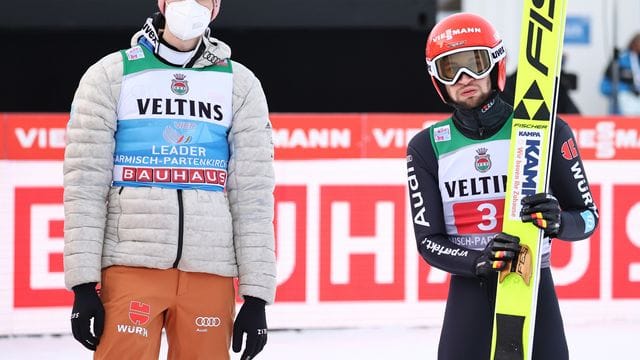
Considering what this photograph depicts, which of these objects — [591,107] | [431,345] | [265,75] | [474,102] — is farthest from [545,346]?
[591,107]

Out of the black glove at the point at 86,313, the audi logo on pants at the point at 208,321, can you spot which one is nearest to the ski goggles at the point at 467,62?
the audi logo on pants at the point at 208,321

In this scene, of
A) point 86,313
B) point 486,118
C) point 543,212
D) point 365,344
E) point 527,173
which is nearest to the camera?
point 86,313

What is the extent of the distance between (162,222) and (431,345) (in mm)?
3667

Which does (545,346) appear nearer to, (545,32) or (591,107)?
(545,32)

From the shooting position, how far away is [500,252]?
134 inches

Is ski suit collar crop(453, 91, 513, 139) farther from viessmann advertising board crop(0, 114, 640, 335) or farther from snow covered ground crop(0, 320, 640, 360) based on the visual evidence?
viessmann advertising board crop(0, 114, 640, 335)

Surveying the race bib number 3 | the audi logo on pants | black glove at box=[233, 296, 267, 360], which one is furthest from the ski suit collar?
the audi logo on pants

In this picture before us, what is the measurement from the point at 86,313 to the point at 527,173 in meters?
1.31

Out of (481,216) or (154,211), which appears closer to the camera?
(154,211)

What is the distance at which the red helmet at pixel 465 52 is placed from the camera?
3619mm

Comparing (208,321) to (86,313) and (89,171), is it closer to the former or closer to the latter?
(86,313)

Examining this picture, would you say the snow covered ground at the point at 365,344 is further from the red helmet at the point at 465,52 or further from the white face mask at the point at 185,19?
the white face mask at the point at 185,19

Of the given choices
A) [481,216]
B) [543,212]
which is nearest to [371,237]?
[481,216]

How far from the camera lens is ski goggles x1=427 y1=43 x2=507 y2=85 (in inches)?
142
